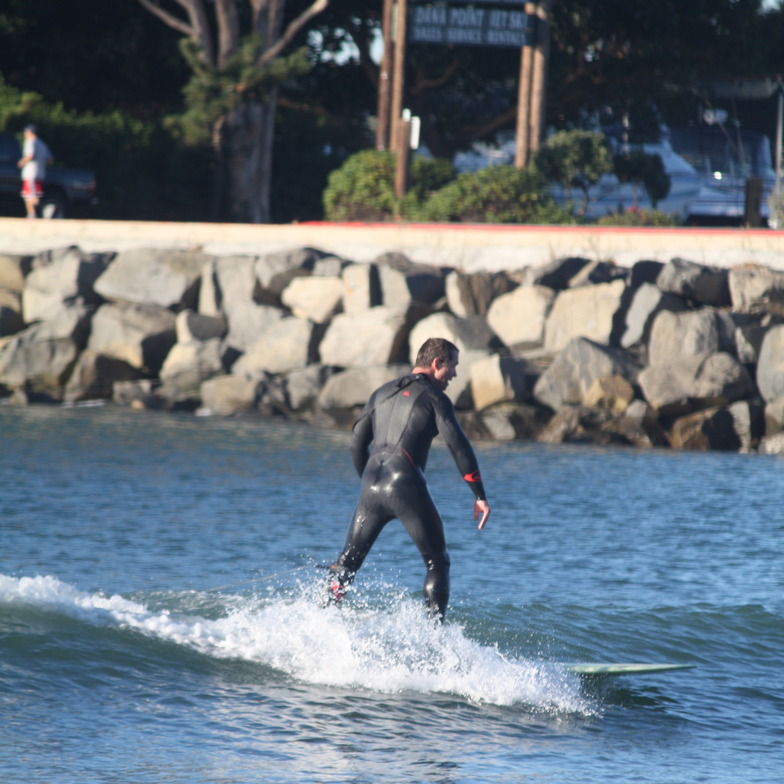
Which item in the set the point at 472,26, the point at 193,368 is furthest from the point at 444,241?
the point at 472,26

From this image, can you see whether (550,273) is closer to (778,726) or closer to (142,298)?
(142,298)

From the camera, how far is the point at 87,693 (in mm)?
6938

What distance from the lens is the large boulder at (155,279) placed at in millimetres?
19719

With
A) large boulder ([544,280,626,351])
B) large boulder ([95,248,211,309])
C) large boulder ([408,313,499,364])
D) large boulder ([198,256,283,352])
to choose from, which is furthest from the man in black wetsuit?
large boulder ([95,248,211,309])

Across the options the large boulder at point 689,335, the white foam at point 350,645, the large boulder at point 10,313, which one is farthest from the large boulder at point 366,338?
the white foam at point 350,645

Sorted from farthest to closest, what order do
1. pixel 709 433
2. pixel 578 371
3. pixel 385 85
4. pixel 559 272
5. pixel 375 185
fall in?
pixel 385 85
pixel 375 185
pixel 559 272
pixel 578 371
pixel 709 433

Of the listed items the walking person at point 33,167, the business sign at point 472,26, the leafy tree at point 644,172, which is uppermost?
the business sign at point 472,26

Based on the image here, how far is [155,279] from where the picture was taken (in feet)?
65.2

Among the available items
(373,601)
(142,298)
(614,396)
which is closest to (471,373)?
(614,396)

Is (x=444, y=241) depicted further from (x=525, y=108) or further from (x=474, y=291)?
(x=525, y=108)

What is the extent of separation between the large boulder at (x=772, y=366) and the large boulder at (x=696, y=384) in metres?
0.18

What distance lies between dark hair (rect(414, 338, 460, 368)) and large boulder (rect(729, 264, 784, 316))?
33.4 feet

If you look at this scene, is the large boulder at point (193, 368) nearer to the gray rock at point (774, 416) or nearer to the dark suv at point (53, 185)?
the dark suv at point (53, 185)

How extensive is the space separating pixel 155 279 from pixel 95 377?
77.2 inches
